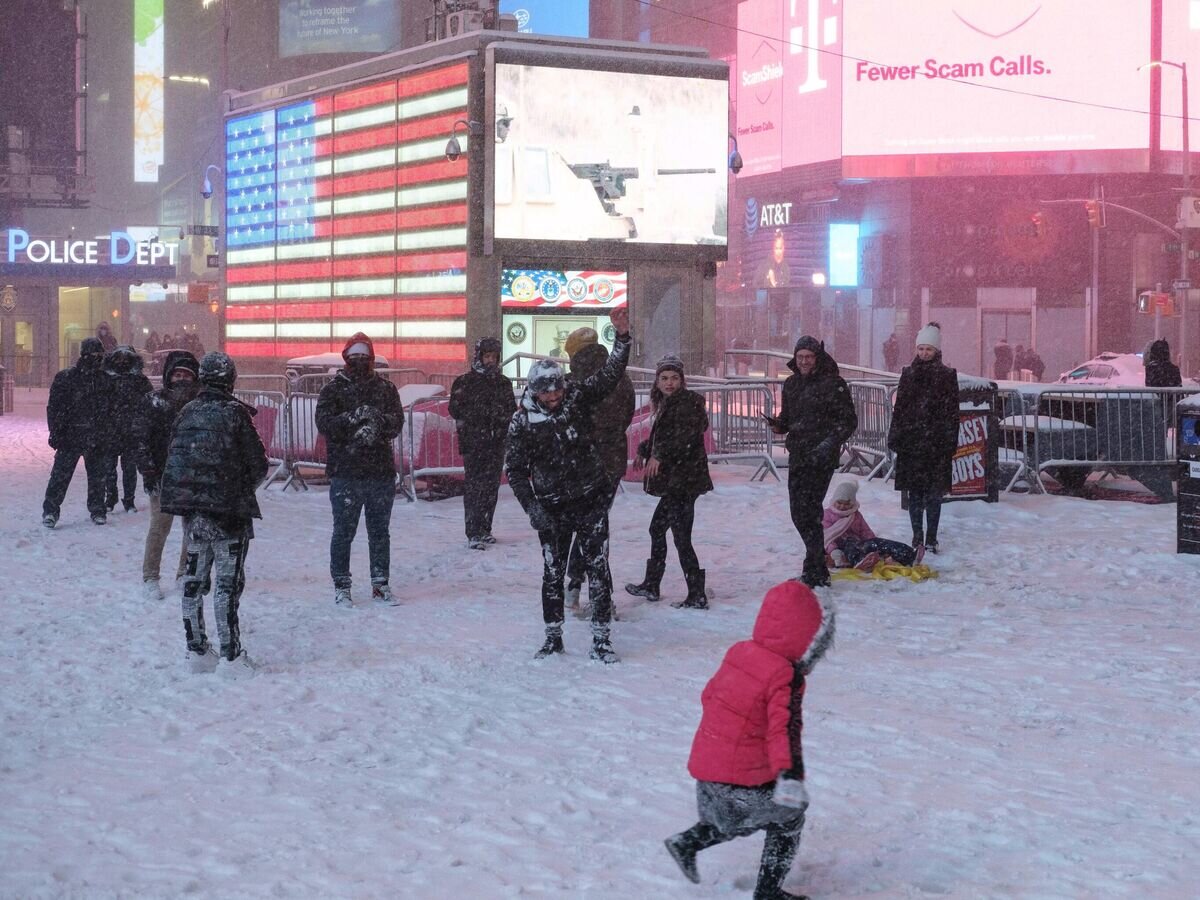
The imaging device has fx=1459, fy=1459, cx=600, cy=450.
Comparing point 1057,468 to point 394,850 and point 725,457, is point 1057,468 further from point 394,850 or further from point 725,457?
point 394,850

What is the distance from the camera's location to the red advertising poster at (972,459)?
14391mm

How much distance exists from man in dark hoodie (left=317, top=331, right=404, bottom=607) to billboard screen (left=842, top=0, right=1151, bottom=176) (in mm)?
54063

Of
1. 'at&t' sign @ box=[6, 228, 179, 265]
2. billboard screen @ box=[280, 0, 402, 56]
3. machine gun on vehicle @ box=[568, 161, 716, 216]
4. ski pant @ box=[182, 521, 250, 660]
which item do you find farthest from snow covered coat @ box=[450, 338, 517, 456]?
billboard screen @ box=[280, 0, 402, 56]

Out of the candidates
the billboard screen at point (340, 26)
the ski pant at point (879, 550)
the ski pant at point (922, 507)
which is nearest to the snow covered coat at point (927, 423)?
the ski pant at point (922, 507)

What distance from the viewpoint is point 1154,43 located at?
58.2m

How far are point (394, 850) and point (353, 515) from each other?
195 inches

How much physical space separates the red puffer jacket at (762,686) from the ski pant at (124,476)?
11.5 metres

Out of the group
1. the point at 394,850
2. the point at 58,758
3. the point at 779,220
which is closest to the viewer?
Result: the point at 394,850

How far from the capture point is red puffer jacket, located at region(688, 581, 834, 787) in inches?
184

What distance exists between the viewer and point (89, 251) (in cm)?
5597

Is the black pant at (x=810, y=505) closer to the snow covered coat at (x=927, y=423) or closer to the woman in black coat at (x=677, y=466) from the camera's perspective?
the woman in black coat at (x=677, y=466)

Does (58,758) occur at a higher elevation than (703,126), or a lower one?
lower

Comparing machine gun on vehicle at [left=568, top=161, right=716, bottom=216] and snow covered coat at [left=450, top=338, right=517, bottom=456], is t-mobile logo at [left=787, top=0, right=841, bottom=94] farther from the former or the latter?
snow covered coat at [left=450, top=338, right=517, bottom=456]

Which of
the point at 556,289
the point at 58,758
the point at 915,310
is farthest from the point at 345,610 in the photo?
the point at 915,310
